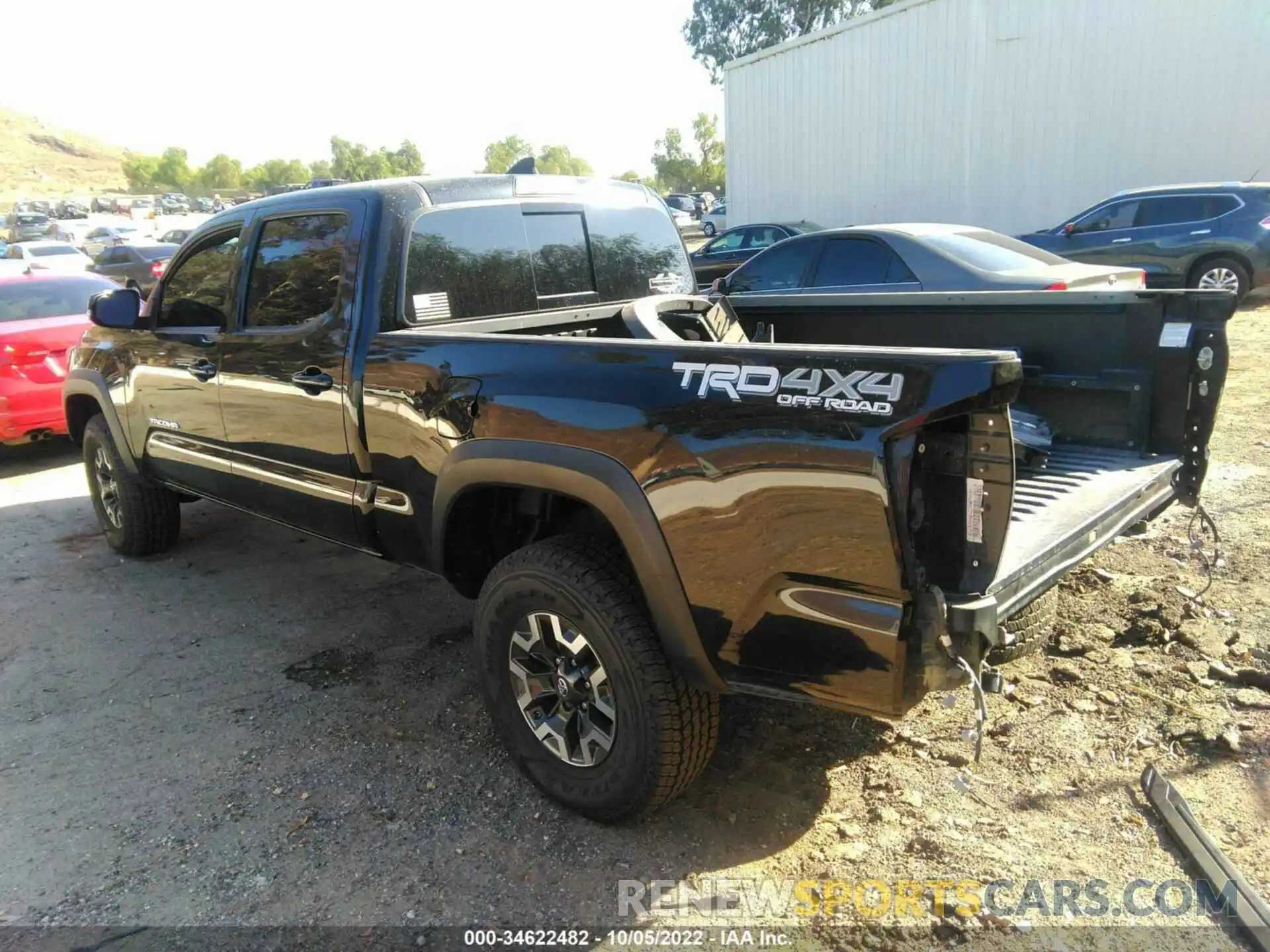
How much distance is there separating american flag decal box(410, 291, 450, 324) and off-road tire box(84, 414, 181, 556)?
2.58 meters

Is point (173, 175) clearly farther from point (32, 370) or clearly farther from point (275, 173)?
point (32, 370)

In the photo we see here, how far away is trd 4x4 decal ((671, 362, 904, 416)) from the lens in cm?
201

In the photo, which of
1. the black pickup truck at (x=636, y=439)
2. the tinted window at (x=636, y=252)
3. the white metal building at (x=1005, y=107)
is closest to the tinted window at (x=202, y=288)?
the black pickup truck at (x=636, y=439)

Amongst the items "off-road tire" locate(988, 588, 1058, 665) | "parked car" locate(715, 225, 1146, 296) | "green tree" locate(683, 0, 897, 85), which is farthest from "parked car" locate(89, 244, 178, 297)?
"green tree" locate(683, 0, 897, 85)

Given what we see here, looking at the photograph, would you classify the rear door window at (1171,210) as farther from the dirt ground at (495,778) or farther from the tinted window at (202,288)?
the tinted window at (202,288)

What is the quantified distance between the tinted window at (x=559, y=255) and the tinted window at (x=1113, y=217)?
1058 cm

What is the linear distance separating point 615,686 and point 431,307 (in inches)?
64.2

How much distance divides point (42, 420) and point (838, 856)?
7.17 metres

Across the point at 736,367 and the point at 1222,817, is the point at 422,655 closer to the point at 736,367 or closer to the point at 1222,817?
the point at 736,367

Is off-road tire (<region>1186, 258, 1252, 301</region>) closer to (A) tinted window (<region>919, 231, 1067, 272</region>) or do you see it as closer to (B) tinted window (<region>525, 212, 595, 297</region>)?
(A) tinted window (<region>919, 231, 1067, 272</region>)

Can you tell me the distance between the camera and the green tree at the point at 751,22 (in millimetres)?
47500

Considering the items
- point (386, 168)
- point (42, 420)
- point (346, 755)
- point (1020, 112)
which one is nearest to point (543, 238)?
point (346, 755)

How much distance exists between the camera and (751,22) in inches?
1953

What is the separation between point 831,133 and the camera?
19.6 m
